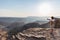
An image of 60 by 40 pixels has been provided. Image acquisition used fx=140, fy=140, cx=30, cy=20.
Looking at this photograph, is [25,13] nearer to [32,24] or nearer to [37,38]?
[32,24]

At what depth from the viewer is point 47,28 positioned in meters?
4.36

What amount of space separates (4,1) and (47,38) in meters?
1.74

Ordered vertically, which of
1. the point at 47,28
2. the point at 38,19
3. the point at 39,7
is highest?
the point at 39,7

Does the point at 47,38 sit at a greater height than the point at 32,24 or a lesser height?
lesser

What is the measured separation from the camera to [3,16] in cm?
436

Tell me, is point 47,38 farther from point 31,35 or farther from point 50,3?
point 50,3

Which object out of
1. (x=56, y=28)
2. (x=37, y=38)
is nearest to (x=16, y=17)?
(x=37, y=38)

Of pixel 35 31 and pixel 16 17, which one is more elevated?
pixel 16 17

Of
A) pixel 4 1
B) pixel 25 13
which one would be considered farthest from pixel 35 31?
pixel 4 1

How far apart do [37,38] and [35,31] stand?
0.80 ft

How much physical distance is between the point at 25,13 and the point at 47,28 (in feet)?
2.71

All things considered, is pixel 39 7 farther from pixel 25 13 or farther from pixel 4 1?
pixel 4 1

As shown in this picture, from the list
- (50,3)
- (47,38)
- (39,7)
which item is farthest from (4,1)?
(47,38)

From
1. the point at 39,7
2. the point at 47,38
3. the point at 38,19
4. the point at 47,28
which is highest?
the point at 39,7
